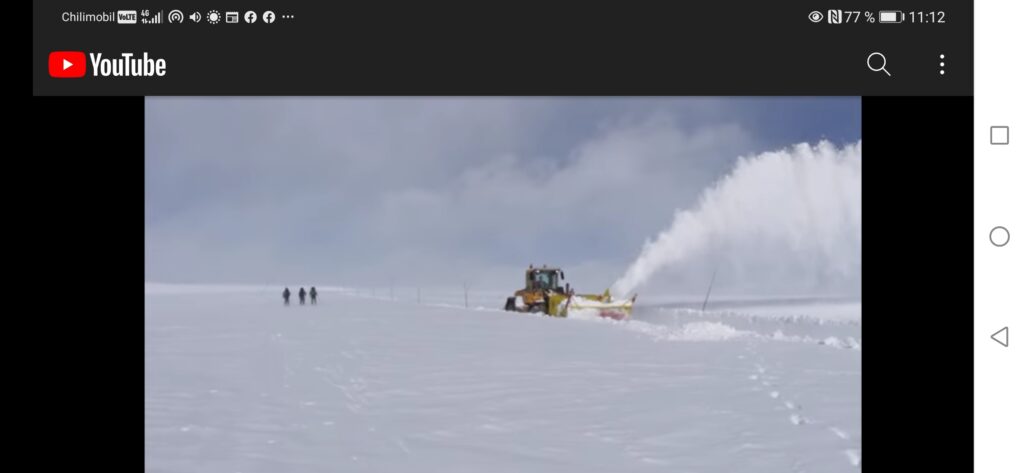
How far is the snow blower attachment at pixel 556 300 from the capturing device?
2512 cm

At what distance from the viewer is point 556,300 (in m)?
25.8

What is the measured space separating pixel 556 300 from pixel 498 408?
19.7 meters

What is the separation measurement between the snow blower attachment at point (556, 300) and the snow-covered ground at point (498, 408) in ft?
43.0

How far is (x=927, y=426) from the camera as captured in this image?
271 cm
